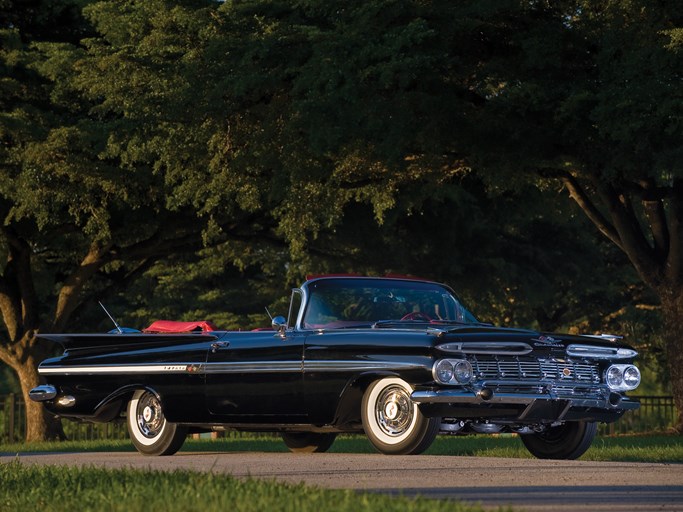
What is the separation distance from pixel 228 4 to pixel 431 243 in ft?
38.7

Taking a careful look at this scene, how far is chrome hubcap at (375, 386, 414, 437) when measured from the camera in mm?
12565

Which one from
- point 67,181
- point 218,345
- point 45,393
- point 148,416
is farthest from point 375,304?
point 67,181

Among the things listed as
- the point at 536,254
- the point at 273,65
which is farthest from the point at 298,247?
the point at 536,254

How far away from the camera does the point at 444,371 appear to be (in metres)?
12.2

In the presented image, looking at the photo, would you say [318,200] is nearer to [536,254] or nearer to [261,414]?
[261,414]

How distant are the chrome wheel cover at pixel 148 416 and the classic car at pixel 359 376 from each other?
1 cm

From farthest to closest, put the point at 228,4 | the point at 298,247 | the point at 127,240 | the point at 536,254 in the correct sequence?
the point at 536,254 < the point at 127,240 < the point at 298,247 < the point at 228,4

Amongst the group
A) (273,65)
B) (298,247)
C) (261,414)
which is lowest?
(261,414)

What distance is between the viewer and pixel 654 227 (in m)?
24.9

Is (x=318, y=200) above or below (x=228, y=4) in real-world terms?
below

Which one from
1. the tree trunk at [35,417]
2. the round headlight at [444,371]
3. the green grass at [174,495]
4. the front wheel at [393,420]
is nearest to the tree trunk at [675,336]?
the front wheel at [393,420]

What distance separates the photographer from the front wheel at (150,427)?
14.6 meters

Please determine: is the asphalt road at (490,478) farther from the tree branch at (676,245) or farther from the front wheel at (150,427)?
the tree branch at (676,245)

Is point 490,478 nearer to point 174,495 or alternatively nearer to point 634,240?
point 174,495
